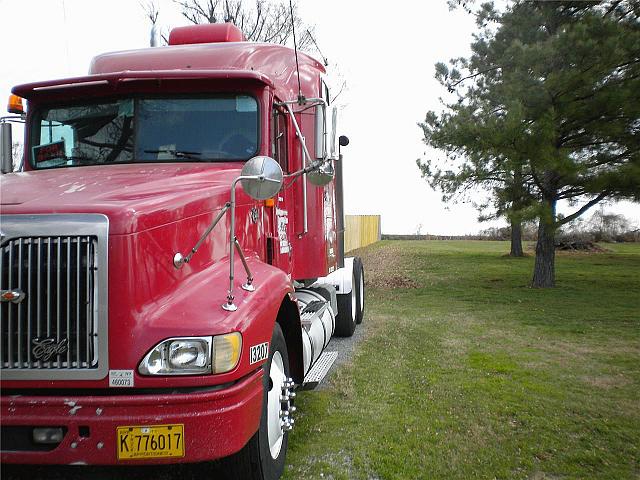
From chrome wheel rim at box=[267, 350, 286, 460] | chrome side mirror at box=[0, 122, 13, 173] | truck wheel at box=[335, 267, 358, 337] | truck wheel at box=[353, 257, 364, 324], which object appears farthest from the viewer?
truck wheel at box=[353, 257, 364, 324]

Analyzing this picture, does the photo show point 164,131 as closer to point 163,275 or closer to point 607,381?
point 163,275

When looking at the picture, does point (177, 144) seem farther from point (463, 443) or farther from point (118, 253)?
point (463, 443)

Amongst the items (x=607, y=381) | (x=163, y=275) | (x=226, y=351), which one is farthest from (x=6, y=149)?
(x=607, y=381)

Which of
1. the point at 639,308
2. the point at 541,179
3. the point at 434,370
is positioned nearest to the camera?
the point at 434,370

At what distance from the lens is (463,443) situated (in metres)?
4.42

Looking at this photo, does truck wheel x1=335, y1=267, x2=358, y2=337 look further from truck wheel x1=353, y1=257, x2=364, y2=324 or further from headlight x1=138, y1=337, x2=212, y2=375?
headlight x1=138, y1=337, x2=212, y2=375

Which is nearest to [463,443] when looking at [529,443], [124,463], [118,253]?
[529,443]

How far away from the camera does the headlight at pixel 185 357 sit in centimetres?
284

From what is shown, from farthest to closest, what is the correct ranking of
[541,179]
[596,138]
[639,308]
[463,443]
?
[541,179] < [596,138] < [639,308] < [463,443]

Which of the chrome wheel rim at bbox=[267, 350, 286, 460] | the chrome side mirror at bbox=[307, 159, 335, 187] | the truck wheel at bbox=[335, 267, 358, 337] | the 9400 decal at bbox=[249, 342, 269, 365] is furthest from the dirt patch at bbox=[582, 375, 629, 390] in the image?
the 9400 decal at bbox=[249, 342, 269, 365]

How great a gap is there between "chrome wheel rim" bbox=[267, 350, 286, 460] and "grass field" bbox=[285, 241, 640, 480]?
30 cm

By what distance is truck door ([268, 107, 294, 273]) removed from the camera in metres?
4.79

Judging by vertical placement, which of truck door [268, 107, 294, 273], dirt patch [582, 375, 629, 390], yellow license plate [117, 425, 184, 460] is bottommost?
dirt patch [582, 375, 629, 390]

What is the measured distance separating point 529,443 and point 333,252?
12.1 feet
